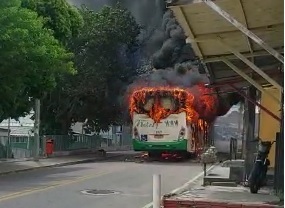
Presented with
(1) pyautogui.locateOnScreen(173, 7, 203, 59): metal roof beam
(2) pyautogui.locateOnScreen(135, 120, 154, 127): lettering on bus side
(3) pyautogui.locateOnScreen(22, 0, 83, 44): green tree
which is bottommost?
(2) pyautogui.locateOnScreen(135, 120, 154, 127): lettering on bus side

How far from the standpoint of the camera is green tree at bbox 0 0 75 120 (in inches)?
780

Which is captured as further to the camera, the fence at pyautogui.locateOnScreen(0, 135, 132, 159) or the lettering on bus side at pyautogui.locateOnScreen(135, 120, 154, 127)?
the lettering on bus side at pyautogui.locateOnScreen(135, 120, 154, 127)

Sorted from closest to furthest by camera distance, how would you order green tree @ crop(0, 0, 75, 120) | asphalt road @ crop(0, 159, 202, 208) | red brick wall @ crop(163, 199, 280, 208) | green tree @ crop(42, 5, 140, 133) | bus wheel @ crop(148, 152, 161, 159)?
red brick wall @ crop(163, 199, 280, 208)
asphalt road @ crop(0, 159, 202, 208)
green tree @ crop(0, 0, 75, 120)
bus wheel @ crop(148, 152, 161, 159)
green tree @ crop(42, 5, 140, 133)

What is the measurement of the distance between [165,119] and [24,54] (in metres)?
11.9

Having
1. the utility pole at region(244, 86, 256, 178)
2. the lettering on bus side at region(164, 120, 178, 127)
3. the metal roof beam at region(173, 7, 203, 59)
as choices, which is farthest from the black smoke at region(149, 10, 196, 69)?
the metal roof beam at region(173, 7, 203, 59)

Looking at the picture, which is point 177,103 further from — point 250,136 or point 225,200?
point 225,200

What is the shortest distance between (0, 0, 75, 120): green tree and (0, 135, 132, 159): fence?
6128mm

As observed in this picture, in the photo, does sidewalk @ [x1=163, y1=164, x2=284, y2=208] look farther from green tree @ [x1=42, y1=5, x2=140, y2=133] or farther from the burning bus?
green tree @ [x1=42, y1=5, x2=140, y2=133]

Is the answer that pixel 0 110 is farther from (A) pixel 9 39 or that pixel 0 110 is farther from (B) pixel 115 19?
(B) pixel 115 19

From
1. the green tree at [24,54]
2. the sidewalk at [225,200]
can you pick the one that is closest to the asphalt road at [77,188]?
the sidewalk at [225,200]

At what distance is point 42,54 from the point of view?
841 inches

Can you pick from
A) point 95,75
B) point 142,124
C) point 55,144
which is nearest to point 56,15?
point 142,124

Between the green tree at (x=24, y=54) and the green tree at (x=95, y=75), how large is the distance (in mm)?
13026

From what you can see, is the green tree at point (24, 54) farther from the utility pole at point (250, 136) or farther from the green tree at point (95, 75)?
the green tree at point (95, 75)
